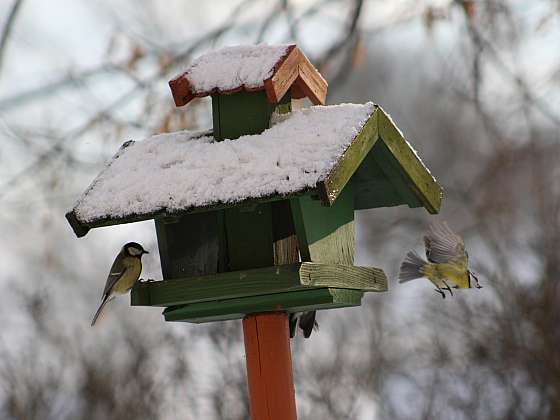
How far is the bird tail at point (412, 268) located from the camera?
10.5 ft

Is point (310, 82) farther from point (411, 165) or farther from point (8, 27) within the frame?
point (8, 27)

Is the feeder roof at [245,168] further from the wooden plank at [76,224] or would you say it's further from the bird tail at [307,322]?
the bird tail at [307,322]

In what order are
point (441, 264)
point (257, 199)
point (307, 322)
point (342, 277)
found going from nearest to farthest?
1. point (257, 199)
2. point (342, 277)
3. point (441, 264)
4. point (307, 322)

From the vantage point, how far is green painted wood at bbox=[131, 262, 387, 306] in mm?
2689

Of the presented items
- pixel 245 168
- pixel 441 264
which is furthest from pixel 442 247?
pixel 245 168

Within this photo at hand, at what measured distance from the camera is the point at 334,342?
22.8ft

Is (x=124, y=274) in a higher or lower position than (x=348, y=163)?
lower

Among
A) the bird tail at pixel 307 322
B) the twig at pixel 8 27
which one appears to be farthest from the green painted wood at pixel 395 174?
the twig at pixel 8 27

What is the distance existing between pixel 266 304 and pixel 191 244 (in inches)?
12.8

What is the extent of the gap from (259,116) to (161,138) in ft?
1.10

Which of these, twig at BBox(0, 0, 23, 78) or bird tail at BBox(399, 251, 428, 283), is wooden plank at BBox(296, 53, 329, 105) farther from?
twig at BBox(0, 0, 23, 78)

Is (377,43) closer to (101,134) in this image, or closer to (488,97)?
(488,97)

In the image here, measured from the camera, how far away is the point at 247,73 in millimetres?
2930

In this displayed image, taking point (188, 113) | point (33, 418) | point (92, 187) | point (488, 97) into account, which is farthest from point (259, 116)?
point (33, 418)
